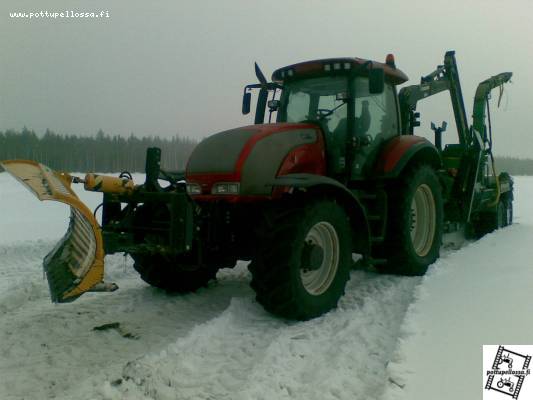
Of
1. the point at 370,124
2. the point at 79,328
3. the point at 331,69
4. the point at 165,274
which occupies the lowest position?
the point at 79,328

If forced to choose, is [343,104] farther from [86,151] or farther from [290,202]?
[86,151]

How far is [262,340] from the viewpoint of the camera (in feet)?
11.5

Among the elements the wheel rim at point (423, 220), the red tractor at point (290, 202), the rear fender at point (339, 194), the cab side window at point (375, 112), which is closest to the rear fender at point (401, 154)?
the red tractor at point (290, 202)

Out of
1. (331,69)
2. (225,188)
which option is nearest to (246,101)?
(331,69)

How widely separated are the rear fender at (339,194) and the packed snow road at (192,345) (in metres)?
0.53

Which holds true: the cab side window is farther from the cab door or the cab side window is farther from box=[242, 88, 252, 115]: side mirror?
box=[242, 88, 252, 115]: side mirror

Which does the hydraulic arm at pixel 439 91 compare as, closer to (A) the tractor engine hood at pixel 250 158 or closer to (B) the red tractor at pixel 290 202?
(B) the red tractor at pixel 290 202

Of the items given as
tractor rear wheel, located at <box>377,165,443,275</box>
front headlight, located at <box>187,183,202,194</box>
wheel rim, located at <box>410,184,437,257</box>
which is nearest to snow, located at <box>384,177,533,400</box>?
tractor rear wheel, located at <box>377,165,443,275</box>

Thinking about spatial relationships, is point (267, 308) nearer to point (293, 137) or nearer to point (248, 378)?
point (248, 378)

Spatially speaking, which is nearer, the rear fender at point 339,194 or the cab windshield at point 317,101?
the rear fender at point 339,194

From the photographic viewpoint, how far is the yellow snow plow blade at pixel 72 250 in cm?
336

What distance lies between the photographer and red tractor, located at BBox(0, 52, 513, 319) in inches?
148

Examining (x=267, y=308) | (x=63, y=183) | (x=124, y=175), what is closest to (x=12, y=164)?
(x=63, y=183)

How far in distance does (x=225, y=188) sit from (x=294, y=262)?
2.85 feet
